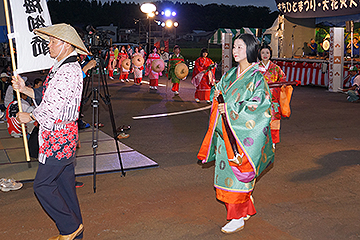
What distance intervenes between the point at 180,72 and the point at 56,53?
8861 millimetres

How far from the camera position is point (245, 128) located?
Result: 10.8ft

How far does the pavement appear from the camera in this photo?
Answer: 11.6ft

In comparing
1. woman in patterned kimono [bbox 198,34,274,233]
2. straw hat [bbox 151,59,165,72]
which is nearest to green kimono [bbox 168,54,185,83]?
straw hat [bbox 151,59,165,72]

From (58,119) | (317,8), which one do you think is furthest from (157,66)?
(58,119)


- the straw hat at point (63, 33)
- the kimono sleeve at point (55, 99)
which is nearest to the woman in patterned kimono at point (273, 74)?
the straw hat at point (63, 33)

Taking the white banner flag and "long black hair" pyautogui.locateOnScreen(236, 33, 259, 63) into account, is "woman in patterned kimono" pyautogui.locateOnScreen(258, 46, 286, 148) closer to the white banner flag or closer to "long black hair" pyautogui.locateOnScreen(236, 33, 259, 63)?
"long black hair" pyautogui.locateOnScreen(236, 33, 259, 63)

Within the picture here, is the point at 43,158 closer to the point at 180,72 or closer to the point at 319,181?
the point at 319,181

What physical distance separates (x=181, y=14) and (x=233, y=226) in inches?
3109

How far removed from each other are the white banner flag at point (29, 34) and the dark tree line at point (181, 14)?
56.0 meters

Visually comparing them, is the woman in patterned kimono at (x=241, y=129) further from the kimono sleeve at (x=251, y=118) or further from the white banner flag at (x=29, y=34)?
the white banner flag at (x=29, y=34)

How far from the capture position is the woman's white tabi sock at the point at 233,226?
11.5 feet

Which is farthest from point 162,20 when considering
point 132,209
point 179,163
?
point 132,209

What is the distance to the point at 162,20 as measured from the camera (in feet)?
70.9

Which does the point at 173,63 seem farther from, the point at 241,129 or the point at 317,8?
the point at 241,129
